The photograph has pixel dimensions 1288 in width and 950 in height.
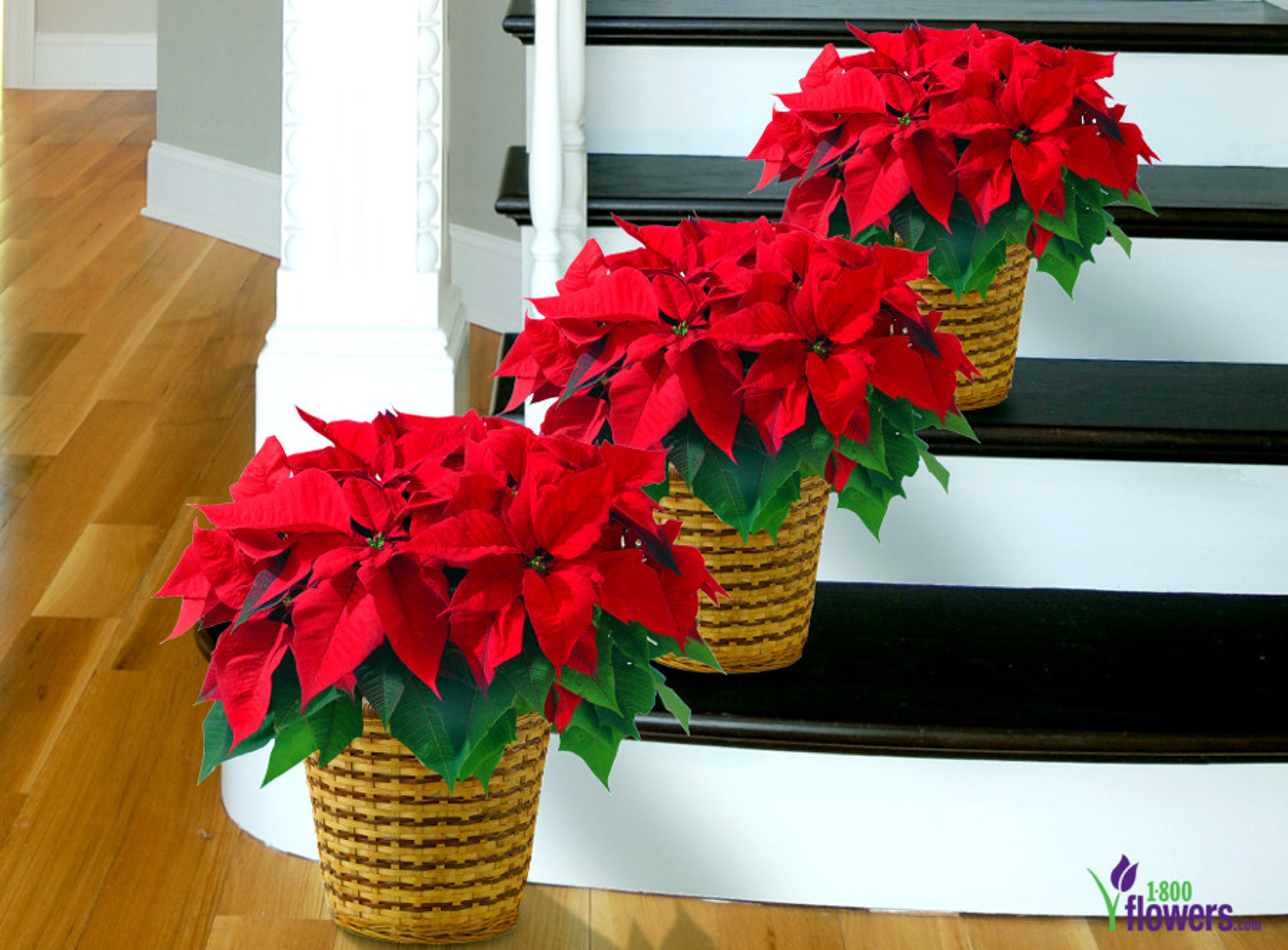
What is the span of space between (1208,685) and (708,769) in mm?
470

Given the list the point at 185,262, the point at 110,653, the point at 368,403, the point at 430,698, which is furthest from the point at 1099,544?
the point at 185,262

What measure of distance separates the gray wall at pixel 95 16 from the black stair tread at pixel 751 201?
4.36 meters

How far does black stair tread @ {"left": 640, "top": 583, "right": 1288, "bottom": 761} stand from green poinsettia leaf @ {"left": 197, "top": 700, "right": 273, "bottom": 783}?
499 mm

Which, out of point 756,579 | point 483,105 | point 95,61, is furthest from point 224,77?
point 756,579

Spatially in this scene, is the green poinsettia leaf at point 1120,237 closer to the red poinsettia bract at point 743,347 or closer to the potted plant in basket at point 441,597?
the red poinsettia bract at point 743,347

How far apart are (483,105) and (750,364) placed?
2209 millimetres

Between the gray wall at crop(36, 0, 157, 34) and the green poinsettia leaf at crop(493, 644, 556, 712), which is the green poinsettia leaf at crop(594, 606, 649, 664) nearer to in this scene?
the green poinsettia leaf at crop(493, 644, 556, 712)

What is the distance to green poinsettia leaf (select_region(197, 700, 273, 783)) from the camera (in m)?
0.94

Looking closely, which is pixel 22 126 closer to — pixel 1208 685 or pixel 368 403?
pixel 368 403

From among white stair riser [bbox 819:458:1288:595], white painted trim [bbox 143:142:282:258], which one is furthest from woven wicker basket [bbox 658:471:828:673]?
white painted trim [bbox 143:142:282:258]

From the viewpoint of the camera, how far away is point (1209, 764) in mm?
1387

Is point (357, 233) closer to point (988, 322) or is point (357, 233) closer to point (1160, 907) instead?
point (988, 322)

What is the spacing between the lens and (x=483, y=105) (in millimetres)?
3230

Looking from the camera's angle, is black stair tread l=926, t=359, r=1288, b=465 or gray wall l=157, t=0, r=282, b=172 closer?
black stair tread l=926, t=359, r=1288, b=465
